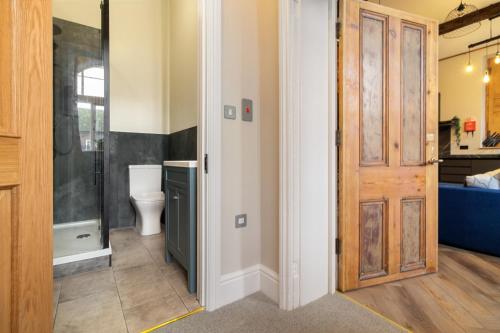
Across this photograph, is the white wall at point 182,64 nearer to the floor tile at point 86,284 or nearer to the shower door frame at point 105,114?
the shower door frame at point 105,114

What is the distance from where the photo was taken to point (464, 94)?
501 centimetres

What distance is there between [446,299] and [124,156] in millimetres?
3591

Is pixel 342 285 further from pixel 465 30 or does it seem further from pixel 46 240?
pixel 465 30

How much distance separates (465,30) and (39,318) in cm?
586

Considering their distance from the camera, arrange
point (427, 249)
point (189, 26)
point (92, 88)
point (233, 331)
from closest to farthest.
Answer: point (233, 331) → point (427, 249) → point (92, 88) → point (189, 26)

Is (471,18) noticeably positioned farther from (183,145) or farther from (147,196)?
(147,196)

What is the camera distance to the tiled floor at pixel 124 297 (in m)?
1.35

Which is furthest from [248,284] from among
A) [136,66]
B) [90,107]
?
[136,66]

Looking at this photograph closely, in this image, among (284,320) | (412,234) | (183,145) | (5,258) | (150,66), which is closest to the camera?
(5,258)

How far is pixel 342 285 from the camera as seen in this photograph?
1.67 metres

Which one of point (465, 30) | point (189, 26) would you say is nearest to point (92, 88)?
point (189, 26)

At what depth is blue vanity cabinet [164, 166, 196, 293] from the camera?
5.31ft

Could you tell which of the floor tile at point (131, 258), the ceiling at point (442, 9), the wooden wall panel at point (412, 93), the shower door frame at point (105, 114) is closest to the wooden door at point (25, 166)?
the floor tile at point (131, 258)

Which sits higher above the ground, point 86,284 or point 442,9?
point 442,9
